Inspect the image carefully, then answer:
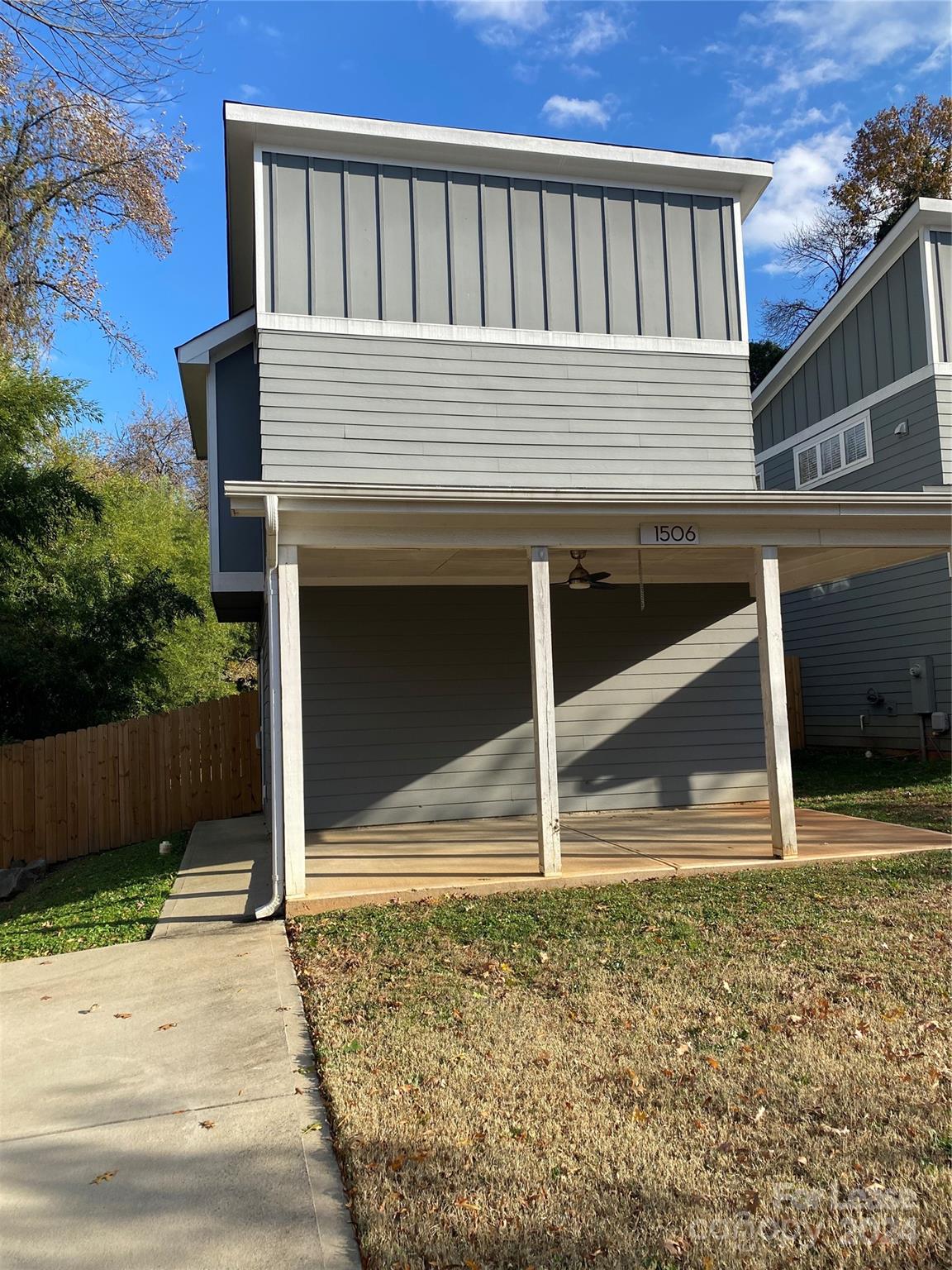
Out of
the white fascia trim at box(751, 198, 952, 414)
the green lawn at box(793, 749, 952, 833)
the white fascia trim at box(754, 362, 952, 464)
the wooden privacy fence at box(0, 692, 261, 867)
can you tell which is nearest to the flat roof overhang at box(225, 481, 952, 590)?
the green lawn at box(793, 749, 952, 833)

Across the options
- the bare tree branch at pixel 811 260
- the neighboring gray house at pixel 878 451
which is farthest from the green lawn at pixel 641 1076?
the bare tree branch at pixel 811 260

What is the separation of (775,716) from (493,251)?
5.36 m

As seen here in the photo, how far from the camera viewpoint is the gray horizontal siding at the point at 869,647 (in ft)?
40.0

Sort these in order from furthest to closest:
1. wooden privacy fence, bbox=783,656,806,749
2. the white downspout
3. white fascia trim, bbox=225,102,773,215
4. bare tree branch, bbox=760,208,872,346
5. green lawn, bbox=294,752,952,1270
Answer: bare tree branch, bbox=760,208,872,346
wooden privacy fence, bbox=783,656,806,749
white fascia trim, bbox=225,102,773,215
the white downspout
green lawn, bbox=294,752,952,1270

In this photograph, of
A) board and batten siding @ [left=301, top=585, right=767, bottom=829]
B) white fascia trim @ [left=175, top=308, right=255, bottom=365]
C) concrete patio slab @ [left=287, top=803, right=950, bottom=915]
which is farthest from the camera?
board and batten siding @ [left=301, top=585, right=767, bottom=829]

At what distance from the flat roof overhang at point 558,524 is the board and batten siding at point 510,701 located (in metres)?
1.22

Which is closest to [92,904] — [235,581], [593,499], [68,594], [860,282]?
Result: [235,581]

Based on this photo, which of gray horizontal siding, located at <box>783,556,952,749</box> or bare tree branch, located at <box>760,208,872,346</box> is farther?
bare tree branch, located at <box>760,208,872,346</box>

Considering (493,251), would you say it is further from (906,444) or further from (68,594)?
(68,594)

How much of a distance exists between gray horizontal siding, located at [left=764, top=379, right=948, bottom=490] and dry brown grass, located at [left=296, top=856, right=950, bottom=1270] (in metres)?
7.55

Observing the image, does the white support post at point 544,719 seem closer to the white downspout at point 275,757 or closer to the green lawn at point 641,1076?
the green lawn at point 641,1076

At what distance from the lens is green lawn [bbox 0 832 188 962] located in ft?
20.6

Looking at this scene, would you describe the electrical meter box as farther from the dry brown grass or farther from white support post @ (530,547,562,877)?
white support post @ (530,547,562,877)

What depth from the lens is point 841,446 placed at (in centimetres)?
1349
